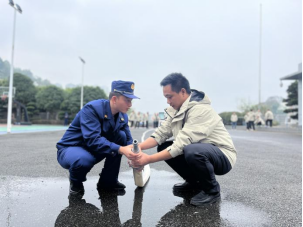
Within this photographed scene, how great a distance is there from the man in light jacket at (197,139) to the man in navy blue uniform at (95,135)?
0.32 metres

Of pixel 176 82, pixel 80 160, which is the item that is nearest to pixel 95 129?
pixel 80 160

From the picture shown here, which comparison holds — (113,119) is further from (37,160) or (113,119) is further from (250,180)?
(250,180)

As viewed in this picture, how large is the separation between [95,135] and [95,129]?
5 centimetres

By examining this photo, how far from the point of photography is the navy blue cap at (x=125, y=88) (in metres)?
2.18

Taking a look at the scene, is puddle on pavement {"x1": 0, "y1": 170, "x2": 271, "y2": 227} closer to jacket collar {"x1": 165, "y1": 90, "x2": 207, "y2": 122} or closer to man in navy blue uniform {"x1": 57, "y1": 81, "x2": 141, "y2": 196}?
man in navy blue uniform {"x1": 57, "y1": 81, "x2": 141, "y2": 196}

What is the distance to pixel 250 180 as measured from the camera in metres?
3.55

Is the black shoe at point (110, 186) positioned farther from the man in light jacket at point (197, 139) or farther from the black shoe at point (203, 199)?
the black shoe at point (203, 199)

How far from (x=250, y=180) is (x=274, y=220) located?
1.41m

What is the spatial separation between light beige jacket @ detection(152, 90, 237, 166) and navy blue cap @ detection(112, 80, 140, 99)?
1.53ft

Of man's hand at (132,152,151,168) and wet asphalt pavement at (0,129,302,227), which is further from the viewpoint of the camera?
man's hand at (132,152,151,168)

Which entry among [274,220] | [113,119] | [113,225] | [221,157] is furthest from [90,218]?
[274,220]

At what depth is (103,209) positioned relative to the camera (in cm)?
215

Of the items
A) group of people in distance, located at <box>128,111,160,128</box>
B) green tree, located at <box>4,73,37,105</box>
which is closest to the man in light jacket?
group of people in distance, located at <box>128,111,160,128</box>

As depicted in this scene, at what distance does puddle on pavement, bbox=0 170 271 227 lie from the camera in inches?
74.7
